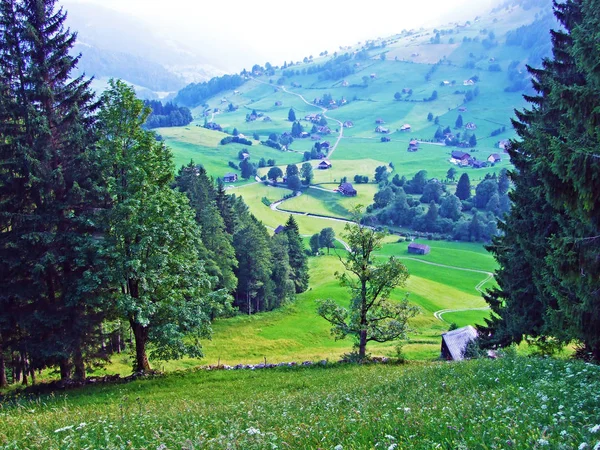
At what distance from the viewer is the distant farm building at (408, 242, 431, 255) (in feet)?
421

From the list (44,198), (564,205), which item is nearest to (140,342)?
(44,198)

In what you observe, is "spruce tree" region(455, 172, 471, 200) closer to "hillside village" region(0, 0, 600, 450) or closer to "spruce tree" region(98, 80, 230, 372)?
"hillside village" region(0, 0, 600, 450)

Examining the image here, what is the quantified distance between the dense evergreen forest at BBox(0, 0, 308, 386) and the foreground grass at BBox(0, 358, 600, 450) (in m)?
9.22

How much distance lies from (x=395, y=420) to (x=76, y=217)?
2241 cm

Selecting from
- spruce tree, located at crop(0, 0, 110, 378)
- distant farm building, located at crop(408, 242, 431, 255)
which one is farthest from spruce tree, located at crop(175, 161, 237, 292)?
distant farm building, located at crop(408, 242, 431, 255)

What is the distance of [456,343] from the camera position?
4556cm

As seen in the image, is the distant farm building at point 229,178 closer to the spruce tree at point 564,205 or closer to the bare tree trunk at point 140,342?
the bare tree trunk at point 140,342

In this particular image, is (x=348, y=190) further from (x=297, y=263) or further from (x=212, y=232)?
(x=212, y=232)

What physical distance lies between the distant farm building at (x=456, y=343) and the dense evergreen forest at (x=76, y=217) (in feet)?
92.4

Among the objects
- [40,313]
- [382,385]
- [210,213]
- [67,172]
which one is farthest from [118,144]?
[210,213]

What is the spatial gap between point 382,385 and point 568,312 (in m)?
8.11

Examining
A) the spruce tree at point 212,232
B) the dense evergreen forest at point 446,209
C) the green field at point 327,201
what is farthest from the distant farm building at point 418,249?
the spruce tree at point 212,232

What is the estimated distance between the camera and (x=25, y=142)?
79.5 ft

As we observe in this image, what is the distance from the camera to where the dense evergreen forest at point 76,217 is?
23766mm
